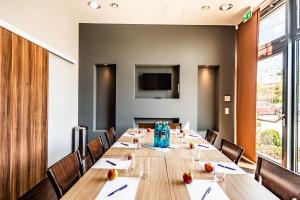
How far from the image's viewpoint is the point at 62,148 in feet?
13.7

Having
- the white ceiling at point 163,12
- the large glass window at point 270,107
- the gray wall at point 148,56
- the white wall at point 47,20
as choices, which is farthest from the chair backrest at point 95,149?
the large glass window at point 270,107

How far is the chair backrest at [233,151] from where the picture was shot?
2043mm

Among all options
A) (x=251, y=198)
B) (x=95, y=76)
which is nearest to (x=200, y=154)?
(x=251, y=198)

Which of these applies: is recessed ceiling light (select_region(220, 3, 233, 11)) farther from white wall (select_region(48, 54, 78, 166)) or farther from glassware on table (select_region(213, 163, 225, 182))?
glassware on table (select_region(213, 163, 225, 182))

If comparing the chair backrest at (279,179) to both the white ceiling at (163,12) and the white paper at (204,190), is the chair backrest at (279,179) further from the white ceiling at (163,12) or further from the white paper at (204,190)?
the white ceiling at (163,12)

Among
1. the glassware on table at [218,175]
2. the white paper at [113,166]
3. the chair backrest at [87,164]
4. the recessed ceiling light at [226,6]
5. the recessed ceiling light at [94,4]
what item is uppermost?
the recessed ceiling light at [94,4]

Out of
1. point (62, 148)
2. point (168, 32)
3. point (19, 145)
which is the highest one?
point (168, 32)

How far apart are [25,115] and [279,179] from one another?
9.10 feet

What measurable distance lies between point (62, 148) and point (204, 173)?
324 cm

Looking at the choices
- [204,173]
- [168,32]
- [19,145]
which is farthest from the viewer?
[168,32]

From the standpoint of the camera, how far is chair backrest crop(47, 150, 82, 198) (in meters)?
1.39

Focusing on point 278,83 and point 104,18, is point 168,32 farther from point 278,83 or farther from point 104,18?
point 278,83

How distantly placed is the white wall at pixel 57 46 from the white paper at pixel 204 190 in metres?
2.52

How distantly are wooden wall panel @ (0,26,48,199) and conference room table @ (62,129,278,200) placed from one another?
48.7 inches
